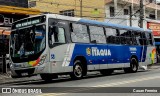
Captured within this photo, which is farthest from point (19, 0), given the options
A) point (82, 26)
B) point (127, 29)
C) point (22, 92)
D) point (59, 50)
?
point (22, 92)

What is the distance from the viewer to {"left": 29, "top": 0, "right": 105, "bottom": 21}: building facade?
36.7m

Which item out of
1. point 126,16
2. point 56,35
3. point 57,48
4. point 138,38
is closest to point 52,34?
point 56,35

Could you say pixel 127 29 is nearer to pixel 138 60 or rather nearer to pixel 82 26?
pixel 138 60

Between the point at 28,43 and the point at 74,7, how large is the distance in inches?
893

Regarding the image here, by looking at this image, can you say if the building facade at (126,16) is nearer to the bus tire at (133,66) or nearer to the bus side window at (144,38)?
the bus side window at (144,38)

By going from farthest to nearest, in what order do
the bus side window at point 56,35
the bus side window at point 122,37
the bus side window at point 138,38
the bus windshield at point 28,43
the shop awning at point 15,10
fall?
the shop awning at point 15,10 < the bus side window at point 138,38 < the bus side window at point 122,37 < the bus side window at point 56,35 < the bus windshield at point 28,43

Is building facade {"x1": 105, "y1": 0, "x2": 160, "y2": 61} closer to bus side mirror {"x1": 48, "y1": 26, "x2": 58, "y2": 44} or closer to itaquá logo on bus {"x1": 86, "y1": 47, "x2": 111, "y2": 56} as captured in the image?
itaquá logo on bus {"x1": 86, "y1": 47, "x2": 111, "y2": 56}

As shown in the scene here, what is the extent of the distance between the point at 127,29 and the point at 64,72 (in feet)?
27.1

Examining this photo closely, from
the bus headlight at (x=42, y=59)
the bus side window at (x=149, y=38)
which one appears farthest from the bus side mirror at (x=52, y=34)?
the bus side window at (x=149, y=38)

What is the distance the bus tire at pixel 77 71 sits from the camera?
63.9 ft

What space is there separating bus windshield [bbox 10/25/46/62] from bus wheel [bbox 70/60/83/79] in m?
2.52

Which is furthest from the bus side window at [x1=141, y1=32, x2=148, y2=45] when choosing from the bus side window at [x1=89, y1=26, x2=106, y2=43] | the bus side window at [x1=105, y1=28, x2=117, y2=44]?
the bus side window at [x1=89, y1=26, x2=106, y2=43]

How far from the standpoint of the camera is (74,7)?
133ft

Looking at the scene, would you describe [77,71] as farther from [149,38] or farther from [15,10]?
[15,10]
